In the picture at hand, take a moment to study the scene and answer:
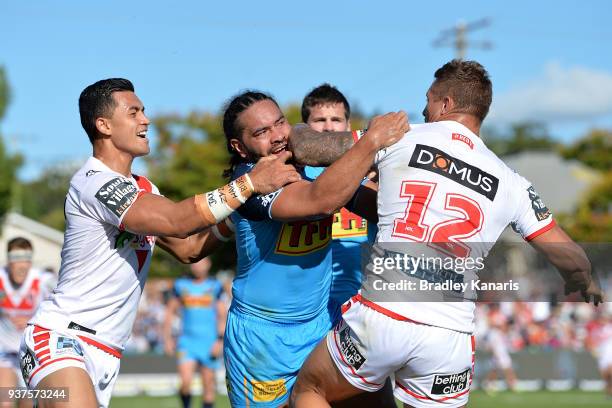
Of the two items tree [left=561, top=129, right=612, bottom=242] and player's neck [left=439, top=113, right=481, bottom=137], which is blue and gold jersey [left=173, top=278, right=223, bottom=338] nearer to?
player's neck [left=439, top=113, right=481, bottom=137]

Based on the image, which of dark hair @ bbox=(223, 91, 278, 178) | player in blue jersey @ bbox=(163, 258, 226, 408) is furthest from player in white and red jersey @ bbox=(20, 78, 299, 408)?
player in blue jersey @ bbox=(163, 258, 226, 408)

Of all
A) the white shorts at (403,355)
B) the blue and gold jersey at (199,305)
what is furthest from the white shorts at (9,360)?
the white shorts at (403,355)

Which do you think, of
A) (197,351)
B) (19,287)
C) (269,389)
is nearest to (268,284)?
(269,389)

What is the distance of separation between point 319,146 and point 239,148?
769mm

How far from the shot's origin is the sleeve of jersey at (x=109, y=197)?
5434 mm

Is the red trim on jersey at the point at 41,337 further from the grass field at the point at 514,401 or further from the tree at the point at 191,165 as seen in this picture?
the tree at the point at 191,165

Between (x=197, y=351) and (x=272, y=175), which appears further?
(x=197, y=351)

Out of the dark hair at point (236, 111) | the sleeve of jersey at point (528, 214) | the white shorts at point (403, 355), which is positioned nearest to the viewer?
the white shorts at point (403, 355)

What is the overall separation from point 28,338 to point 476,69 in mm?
3085

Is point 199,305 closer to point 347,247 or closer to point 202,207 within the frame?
point 347,247

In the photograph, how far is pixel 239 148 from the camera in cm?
598

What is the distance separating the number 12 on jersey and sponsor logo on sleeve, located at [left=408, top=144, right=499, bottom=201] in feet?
0.26

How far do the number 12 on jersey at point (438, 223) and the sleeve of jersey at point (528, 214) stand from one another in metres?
0.31

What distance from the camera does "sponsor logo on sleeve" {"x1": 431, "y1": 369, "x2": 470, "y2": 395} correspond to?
16.2ft
